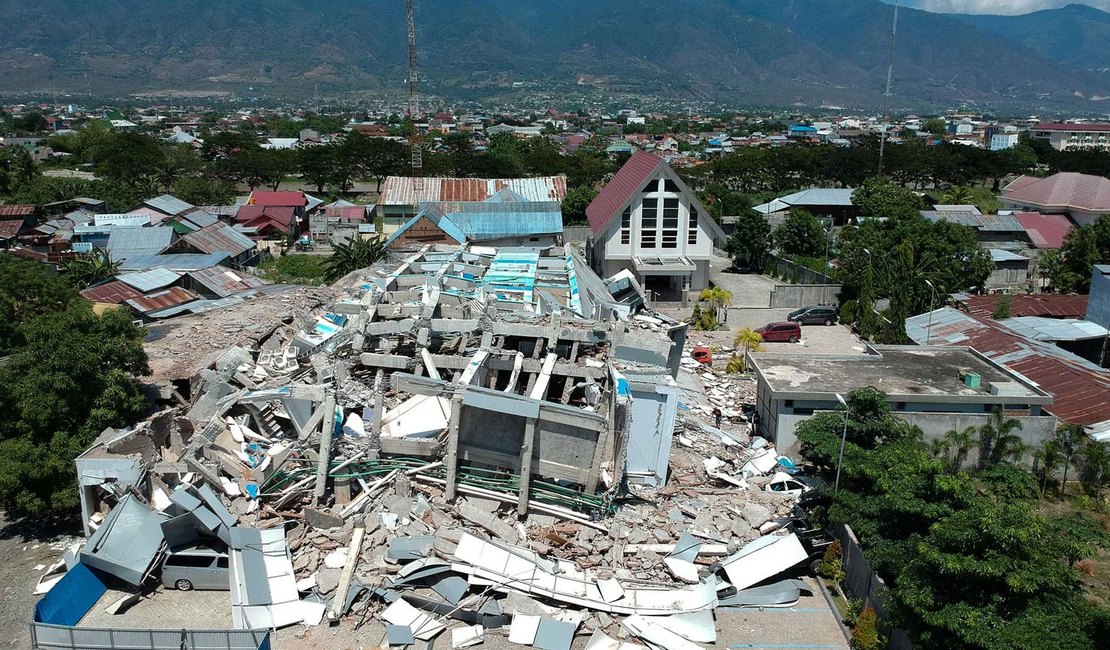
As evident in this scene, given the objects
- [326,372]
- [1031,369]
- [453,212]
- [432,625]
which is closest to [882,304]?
[1031,369]

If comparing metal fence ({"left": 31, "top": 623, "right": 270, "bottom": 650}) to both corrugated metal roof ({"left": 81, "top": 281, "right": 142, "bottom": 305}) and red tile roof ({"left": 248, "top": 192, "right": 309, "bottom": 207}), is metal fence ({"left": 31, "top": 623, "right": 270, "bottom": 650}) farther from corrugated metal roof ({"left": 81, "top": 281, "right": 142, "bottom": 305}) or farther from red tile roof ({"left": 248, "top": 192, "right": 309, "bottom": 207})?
red tile roof ({"left": 248, "top": 192, "right": 309, "bottom": 207})

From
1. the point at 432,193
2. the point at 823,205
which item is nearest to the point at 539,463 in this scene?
the point at 432,193

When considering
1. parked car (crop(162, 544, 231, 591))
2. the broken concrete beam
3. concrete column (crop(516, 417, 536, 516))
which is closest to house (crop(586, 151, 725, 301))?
the broken concrete beam

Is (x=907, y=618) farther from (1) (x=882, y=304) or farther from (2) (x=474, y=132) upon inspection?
(2) (x=474, y=132)

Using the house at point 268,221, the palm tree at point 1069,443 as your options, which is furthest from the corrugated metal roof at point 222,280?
the palm tree at point 1069,443

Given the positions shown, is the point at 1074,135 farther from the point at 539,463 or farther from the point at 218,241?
the point at 539,463
